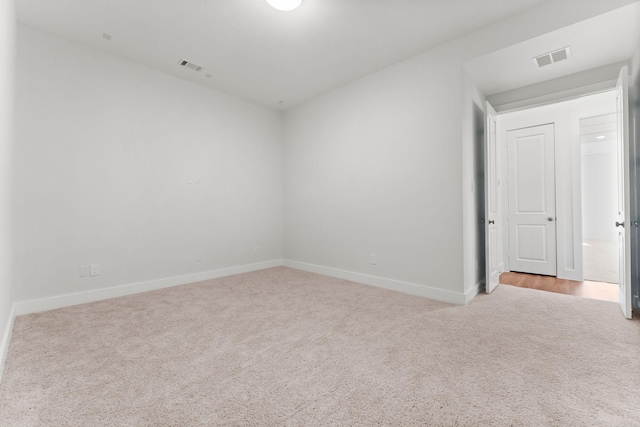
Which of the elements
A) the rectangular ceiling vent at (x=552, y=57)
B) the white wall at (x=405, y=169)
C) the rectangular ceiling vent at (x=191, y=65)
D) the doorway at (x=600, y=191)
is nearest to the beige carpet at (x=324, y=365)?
the white wall at (x=405, y=169)

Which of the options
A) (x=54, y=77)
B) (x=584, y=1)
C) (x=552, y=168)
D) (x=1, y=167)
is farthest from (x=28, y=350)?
(x=552, y=168)

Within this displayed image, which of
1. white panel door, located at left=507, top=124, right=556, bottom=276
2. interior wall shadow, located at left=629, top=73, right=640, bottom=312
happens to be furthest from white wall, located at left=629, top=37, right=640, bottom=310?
white panel door, located at left=507, top=124, right=556, bottom=276

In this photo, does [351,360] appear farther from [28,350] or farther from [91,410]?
[28,350]

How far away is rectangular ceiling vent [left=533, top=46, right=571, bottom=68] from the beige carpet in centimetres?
258

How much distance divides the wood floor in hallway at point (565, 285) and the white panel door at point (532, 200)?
0.29 metres

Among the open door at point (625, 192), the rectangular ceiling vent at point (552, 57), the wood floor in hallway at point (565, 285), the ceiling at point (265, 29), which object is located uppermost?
the ceiling at point (265, 29)

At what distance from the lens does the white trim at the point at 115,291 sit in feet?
9.72

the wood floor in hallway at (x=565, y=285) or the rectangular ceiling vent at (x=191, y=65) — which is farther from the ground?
the rectangular ceiling vent at (x=191, y=65)

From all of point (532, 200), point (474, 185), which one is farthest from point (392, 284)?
point (532, 200)

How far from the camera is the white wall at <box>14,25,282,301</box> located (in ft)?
9.95

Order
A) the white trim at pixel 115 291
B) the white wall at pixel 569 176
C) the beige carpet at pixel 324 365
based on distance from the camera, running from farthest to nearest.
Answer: the white wall at pixel 569 176 → the white trim at pixel 115 291 → the beige carpet at pixel 324 365

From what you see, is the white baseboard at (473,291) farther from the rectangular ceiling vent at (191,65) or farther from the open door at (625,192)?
the rectangular ceiling vent at (191,65)

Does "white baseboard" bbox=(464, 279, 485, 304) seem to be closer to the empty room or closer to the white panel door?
the empty room

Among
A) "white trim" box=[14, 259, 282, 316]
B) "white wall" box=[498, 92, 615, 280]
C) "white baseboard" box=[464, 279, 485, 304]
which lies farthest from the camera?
"white wall" box=[498, 92, 615, 280]
